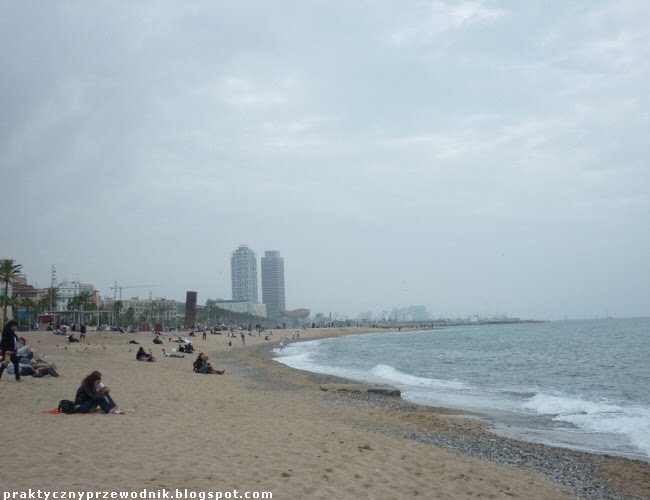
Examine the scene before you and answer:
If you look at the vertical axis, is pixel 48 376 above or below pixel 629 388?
above

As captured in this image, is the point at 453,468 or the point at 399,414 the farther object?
the point at 399,414

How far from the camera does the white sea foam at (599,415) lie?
13.9m

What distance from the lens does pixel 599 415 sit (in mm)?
16688

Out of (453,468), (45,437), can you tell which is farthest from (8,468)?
(453,468)

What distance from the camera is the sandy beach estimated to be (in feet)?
21.1

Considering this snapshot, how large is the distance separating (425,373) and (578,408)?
14.5 metres

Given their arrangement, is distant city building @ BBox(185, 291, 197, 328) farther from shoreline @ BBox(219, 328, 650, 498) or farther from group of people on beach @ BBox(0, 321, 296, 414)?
shoreline @ BBox(219, 328, 650, 498)

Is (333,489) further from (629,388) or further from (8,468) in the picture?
(629,388)

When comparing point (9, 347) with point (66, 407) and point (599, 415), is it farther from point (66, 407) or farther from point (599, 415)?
point (599, 415)

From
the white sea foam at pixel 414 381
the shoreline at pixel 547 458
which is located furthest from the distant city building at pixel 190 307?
the shoreline at pixel 547 458

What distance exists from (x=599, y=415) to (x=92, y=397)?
1458 centimetres

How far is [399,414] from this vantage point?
1515 centimetres

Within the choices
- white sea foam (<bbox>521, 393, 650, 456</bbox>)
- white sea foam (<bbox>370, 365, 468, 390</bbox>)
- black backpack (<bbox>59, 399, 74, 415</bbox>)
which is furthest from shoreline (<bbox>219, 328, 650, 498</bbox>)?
white sea foam (<bbox>370, 365, 468, 390</bbox>)

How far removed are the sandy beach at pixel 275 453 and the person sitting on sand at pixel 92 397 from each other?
39cm
